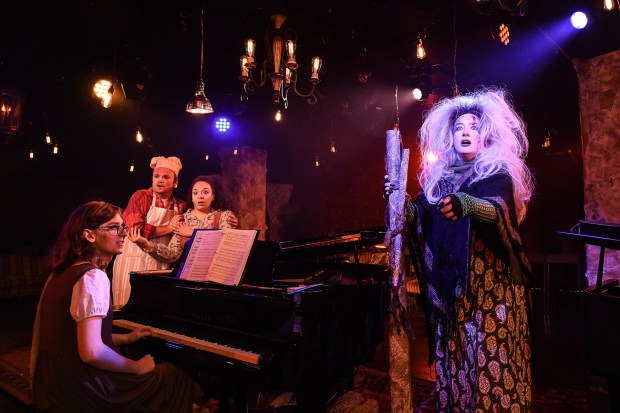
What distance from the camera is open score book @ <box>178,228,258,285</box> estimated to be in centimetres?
260

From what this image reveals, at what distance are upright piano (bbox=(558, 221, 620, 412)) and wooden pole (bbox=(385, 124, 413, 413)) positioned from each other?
3.03 feet

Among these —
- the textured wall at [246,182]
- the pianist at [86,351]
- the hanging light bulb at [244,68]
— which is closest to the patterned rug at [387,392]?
the pianist at [86,351]

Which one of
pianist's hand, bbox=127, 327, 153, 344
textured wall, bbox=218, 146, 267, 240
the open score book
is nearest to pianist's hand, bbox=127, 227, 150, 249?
the open score book

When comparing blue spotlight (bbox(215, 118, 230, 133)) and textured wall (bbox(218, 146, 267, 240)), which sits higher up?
blue spotlight (bbox(215, 118, 230, 133))

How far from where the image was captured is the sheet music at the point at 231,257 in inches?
101

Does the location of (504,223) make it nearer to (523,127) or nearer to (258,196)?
(523,127)

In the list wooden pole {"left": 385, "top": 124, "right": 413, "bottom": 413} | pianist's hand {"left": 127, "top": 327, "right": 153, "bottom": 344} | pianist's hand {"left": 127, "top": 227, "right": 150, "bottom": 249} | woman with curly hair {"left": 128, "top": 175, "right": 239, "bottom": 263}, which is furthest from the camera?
woman with curly hair {"left": 128, "top": 175, "right": 239, "bottom": 263}

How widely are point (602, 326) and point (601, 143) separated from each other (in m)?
2.20

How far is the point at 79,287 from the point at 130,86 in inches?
191

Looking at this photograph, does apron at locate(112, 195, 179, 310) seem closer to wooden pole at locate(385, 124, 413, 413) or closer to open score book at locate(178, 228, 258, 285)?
open score book at locate(178, 228, 258, 285)

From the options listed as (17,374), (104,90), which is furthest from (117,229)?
(104,90)

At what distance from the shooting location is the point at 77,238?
223cm

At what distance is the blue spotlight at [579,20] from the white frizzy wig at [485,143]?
1.97m

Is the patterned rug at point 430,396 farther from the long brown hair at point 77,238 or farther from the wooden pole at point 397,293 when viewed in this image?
the long brown hair at point 77,238
